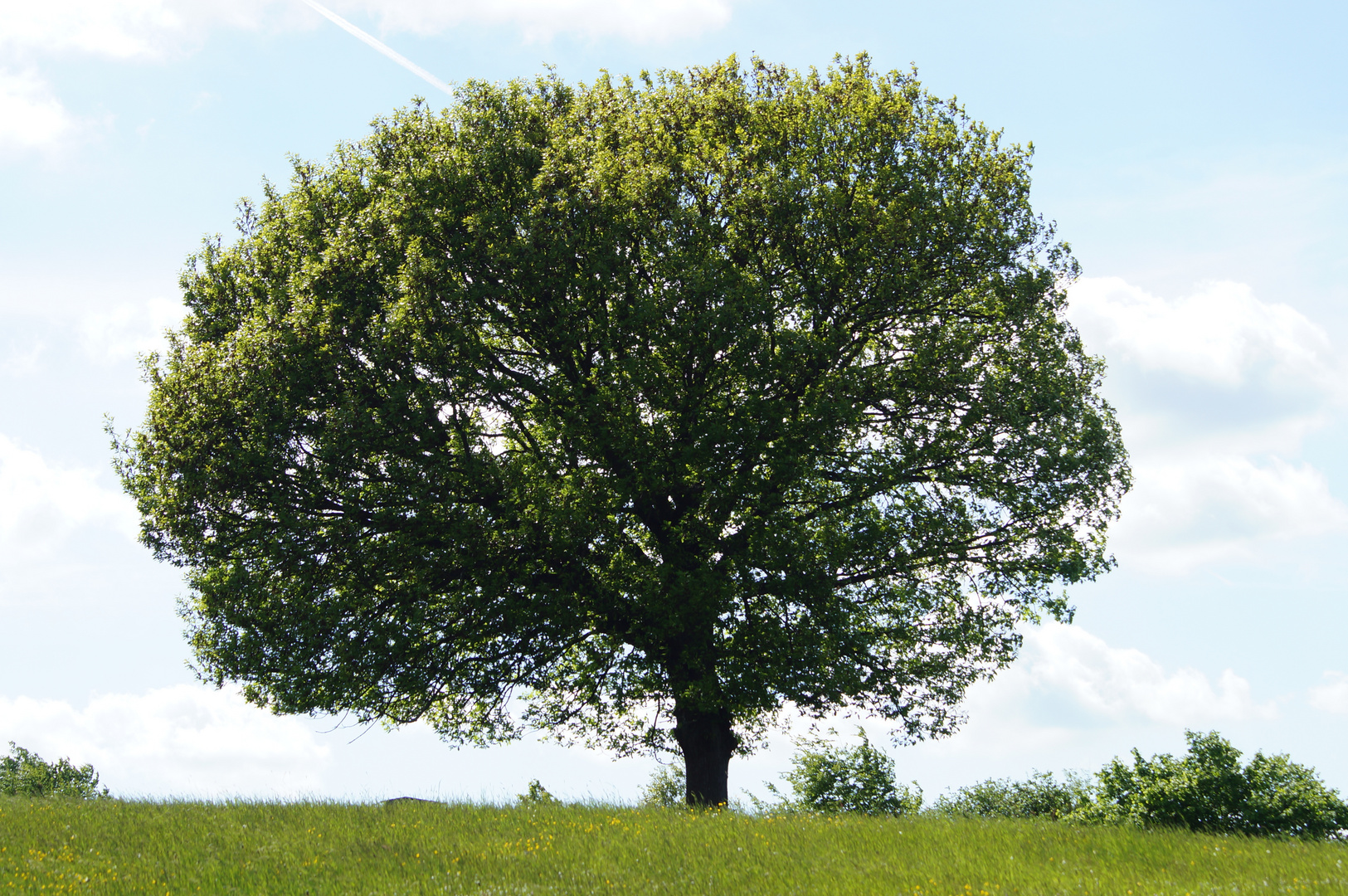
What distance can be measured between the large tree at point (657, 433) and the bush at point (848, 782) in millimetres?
9782

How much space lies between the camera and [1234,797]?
65.6ft

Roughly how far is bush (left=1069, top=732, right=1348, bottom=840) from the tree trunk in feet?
24.5

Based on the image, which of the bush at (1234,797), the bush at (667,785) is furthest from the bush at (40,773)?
the bush at (1234,797)

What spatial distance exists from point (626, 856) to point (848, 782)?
17.7m

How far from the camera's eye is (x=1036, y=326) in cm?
2088

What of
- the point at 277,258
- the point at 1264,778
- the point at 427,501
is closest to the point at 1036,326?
the point at 1264,778

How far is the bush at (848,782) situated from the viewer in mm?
30188

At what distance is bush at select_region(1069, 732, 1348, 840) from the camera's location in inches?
776

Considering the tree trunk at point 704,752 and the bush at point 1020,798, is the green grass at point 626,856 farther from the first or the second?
the bush at point 1020,798

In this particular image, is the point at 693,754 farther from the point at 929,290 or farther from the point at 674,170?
the point at 674,170

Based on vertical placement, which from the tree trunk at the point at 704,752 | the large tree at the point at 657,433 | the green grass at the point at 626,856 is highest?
the large tree at the point at 657,433

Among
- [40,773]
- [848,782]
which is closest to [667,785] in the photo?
[848,782]

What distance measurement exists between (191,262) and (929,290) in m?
17.9

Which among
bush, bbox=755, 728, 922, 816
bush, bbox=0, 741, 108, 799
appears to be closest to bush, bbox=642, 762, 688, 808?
bush, bbox=755, 728, 922, 816
